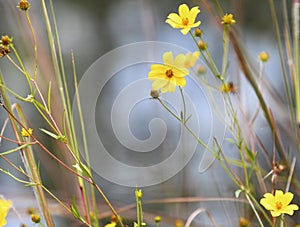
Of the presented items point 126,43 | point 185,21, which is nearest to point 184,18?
point 185,21

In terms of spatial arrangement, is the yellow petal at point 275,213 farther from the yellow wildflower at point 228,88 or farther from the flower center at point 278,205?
the yellow wildflower at point 228,88

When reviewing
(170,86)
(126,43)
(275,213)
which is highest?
(126,43)

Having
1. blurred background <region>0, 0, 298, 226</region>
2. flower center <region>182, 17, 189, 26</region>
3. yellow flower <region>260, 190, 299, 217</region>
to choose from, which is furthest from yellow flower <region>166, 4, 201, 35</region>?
blurred background <region>0, 0, 298, 226</region>

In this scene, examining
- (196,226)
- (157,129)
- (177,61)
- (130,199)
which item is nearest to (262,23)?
(157,129)

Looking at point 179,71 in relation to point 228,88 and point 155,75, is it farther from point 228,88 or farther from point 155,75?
point 228,88

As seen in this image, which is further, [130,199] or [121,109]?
[121,109]

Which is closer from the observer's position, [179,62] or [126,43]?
[179,62]

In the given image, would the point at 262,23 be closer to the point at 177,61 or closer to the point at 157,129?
the point at 157,129

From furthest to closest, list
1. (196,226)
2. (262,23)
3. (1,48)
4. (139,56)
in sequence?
(262,23), (139,56), (196,226), (1,48)
